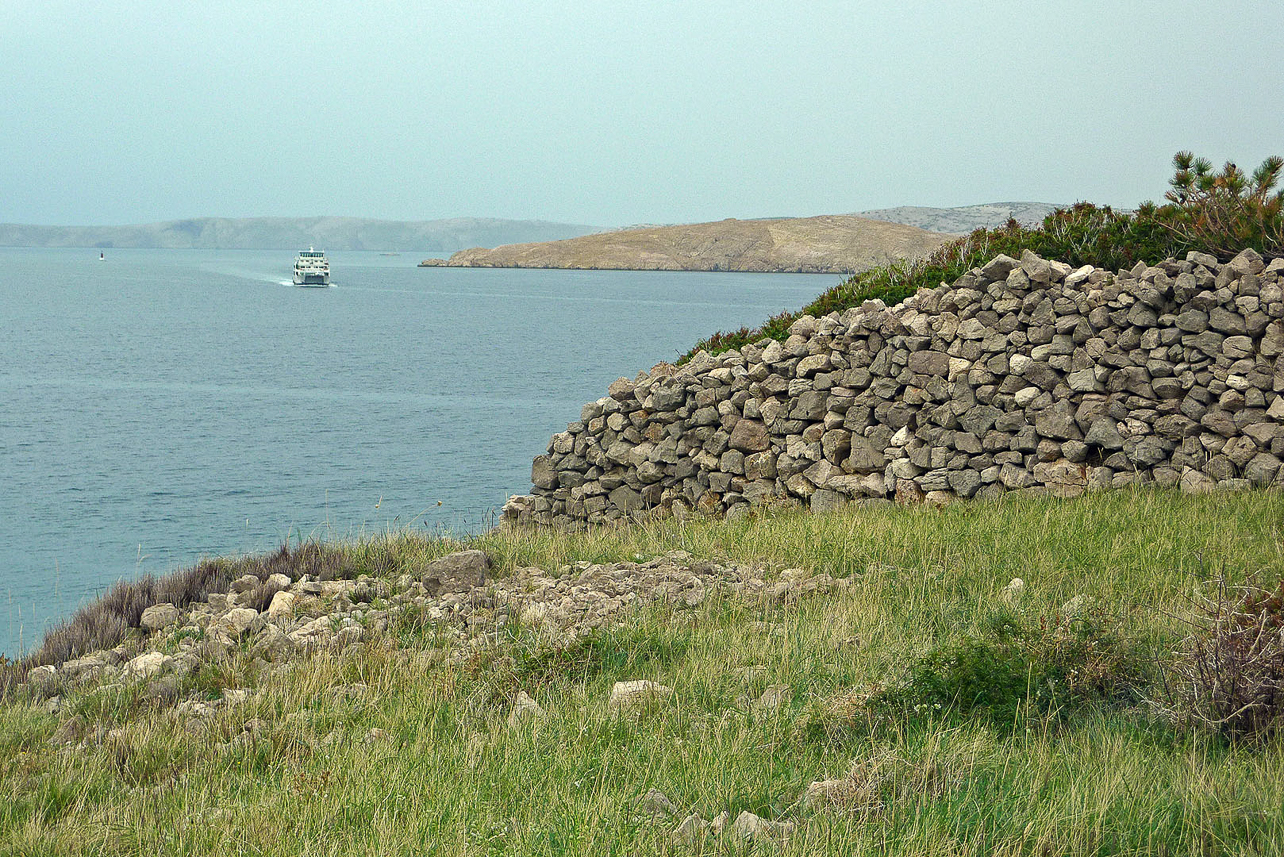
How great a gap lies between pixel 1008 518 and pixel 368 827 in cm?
680

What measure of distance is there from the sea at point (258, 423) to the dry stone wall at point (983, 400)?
3167mm

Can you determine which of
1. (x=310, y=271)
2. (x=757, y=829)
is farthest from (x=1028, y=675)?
(x=310, y=271)

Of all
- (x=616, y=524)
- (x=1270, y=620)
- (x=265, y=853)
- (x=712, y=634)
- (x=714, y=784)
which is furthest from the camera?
(x=616, y=524)

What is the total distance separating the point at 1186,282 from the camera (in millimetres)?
9852

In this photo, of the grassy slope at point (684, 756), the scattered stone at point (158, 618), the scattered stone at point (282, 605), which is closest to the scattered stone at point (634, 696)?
the grassy slope at point (684, 756)

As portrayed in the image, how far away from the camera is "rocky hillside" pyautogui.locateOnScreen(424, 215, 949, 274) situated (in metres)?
150

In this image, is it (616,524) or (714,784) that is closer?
(714,784)

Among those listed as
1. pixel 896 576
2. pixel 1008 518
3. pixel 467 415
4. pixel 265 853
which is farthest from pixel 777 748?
pixel 467 415

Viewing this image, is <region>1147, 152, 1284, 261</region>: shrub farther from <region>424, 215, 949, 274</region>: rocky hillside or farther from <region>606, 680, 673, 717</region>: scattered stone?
<region>424, 215, 949, 274</region>: rocky hillside

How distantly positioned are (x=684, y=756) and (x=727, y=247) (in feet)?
552

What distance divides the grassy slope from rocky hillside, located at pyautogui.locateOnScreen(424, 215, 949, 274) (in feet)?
455

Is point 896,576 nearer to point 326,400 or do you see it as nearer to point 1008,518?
point 1008,518

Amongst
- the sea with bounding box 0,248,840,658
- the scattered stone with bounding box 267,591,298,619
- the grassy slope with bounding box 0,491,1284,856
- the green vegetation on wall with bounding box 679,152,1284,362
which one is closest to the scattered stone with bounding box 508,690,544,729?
the grassy slope with bounding box 0,491,1284,856

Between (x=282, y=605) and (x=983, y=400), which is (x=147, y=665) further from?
(x=983, y=400)
